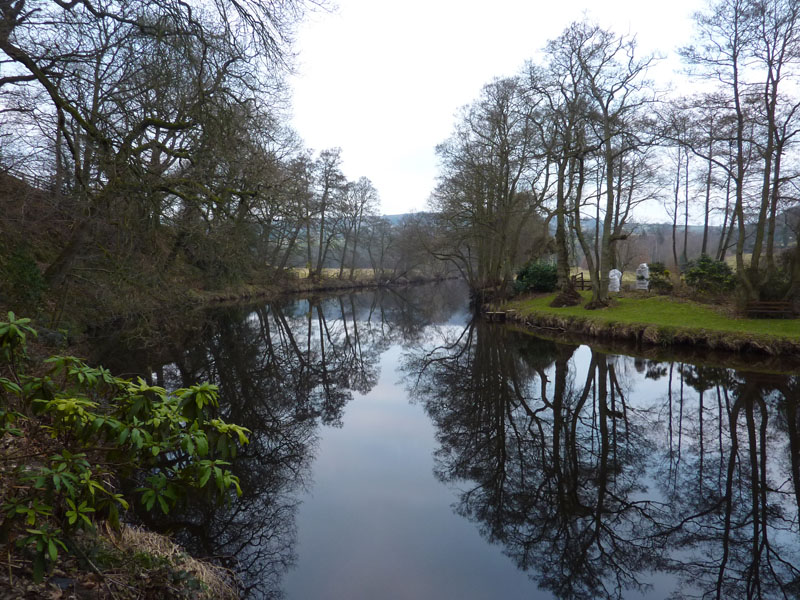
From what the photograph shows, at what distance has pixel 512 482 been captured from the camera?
582 cm

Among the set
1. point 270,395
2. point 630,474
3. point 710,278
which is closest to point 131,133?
point 270,395

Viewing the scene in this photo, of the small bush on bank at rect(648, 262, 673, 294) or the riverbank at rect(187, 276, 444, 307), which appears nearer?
the small bush on bank at rect(648, 262, 673, 294)

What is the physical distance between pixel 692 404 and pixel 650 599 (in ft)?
20.1

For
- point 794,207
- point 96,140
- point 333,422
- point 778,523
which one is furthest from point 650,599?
point 794,207

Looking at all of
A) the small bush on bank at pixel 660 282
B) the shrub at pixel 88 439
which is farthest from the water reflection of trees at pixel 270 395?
the small bush on bank at pixel 660 282

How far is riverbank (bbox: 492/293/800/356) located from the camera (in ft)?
41.0

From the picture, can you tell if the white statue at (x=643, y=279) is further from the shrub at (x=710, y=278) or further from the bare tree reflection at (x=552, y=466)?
the bare tree reflection at (x=552, y=466)

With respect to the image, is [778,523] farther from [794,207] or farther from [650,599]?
[794,207]

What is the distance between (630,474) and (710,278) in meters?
17.3

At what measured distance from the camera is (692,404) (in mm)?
8711

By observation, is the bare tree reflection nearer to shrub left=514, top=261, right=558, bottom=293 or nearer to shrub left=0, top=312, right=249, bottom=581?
shrub left=0, top=312, right=249, bottom=581

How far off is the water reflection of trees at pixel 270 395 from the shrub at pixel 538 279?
5898 mm

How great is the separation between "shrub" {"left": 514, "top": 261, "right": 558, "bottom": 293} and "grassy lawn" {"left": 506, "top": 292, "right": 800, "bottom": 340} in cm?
316

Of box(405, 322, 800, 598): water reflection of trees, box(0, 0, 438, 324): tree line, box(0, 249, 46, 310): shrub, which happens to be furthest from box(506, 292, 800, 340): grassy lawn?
Result: box(0, 249, 46, 310): shrub
